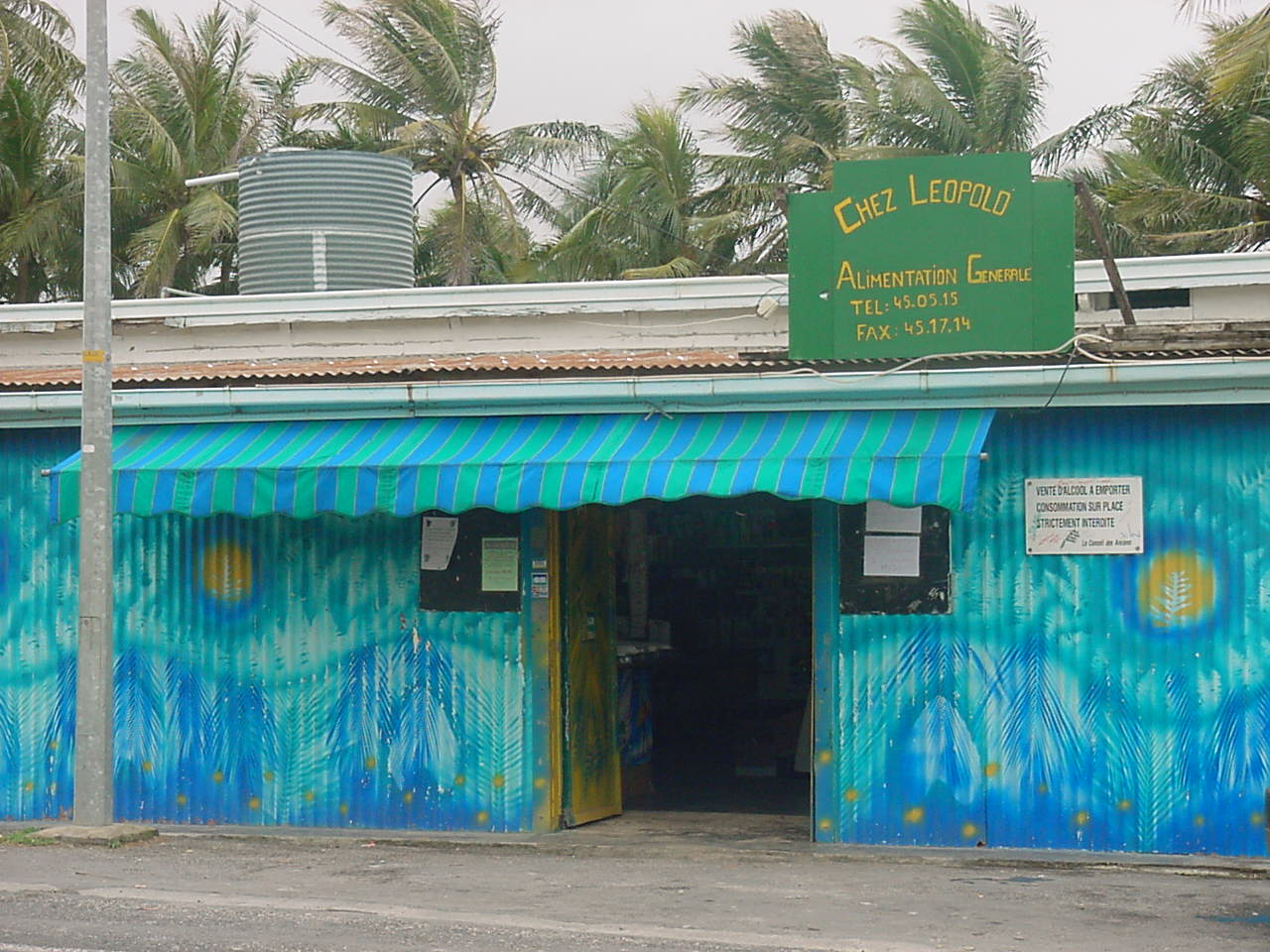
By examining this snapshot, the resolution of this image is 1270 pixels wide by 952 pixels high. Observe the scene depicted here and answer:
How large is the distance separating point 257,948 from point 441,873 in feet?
7.55

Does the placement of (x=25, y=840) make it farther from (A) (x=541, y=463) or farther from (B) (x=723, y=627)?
(B) (x=723, y=627)

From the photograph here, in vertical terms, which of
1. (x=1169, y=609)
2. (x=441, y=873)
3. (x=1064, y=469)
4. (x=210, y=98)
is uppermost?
(x=210, y=98)

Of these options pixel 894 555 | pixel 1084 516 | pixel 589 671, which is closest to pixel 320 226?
pixel 589 671

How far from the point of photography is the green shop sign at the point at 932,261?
10.3 metres

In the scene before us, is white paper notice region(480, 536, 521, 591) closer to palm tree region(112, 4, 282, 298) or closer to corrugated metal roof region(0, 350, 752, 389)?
corrugated metal roof region(0, 350, 752, 389)

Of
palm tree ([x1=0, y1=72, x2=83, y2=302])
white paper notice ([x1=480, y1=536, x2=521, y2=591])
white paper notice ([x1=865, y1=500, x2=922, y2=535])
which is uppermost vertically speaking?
palm tree ([x1=0, y1=72, x2=83, y2=302])

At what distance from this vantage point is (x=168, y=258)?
1224 inches

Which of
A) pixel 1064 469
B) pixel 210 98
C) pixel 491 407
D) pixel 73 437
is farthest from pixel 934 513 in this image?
pixel 210 98

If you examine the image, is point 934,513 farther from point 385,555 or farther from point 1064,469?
point 385,555

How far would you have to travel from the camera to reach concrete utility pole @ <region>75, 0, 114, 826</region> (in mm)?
10812

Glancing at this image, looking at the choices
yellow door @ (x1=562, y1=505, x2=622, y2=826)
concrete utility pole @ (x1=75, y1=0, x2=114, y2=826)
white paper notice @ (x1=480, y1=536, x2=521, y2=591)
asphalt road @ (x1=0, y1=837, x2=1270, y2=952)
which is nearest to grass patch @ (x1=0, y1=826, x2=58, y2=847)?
asphalt road @ (x1=0, y1=837, x2=1270, y2=952)

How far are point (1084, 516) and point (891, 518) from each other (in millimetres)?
1116

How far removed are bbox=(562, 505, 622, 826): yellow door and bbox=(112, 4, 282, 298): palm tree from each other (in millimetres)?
20845

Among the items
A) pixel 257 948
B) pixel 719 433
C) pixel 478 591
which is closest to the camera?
pixel 257 948
